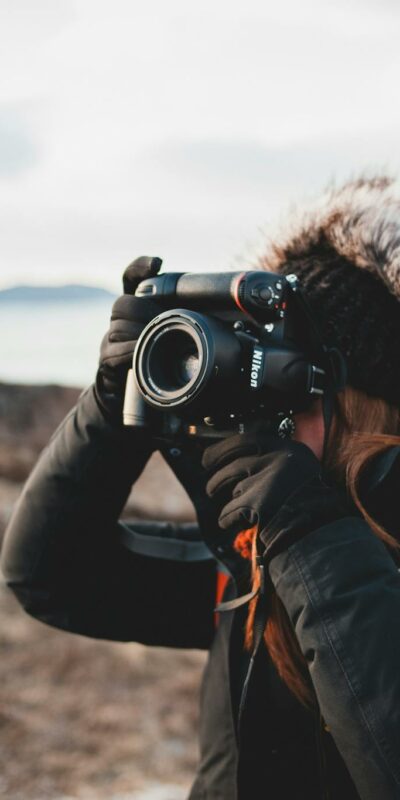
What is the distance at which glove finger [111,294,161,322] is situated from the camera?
1.11m

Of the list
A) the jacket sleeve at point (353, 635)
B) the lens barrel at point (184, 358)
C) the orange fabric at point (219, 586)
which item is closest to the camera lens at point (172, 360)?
the lens barrel at point (184, 358)

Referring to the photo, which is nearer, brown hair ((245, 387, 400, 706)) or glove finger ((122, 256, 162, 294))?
brown hair ((245, 387, 400, 706))

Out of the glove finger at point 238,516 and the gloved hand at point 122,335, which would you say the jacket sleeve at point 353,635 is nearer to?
the glove finger at point 238,516

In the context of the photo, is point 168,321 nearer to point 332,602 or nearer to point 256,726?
point 332,602

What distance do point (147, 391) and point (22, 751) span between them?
1273 millimetres

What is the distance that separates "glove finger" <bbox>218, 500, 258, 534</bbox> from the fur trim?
36 cm

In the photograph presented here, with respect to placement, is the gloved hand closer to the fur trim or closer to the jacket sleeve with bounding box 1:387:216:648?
the jacket sleeve with bounding box 1:387:216:648

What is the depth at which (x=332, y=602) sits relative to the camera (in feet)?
2.93

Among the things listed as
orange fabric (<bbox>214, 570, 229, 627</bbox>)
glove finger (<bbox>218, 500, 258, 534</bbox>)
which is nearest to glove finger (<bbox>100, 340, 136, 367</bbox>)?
glove finger (<bbox>218, 500, 258, 534</bbox>)

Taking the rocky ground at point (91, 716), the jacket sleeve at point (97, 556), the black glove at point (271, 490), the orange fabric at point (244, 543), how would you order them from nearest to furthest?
the black glove at point (271, 490), the orange fabric at point (244, 543), the jacket sleeve at point (97, 556), the rocky ground at point (91, 716)

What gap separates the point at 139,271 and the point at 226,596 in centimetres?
47

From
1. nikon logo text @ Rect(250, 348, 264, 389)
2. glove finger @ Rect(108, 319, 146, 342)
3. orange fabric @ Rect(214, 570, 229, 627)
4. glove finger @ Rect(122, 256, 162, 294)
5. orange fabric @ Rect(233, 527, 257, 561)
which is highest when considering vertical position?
glove finger @ Rect(122, 256, 162, 294)

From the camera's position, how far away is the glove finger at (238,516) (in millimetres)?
973

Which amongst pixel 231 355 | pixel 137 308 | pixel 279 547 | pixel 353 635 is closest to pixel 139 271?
pixel 137 308
